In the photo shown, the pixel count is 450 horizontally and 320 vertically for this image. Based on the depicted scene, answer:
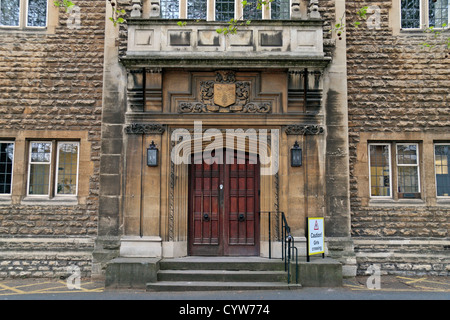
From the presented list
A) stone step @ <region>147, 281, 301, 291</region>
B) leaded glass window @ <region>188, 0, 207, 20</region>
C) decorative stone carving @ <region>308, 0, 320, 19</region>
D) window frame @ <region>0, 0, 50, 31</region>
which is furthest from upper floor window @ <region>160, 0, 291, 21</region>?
stone step @ <region>147, 281, 301, 291</region>

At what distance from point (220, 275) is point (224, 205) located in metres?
1.97

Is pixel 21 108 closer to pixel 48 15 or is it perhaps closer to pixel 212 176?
pixel 48 15

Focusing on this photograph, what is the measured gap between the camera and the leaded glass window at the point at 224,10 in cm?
1069

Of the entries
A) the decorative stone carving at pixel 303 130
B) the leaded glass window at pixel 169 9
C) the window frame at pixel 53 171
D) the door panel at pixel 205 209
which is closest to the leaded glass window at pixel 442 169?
the decorative stone carving at pixel 303 130

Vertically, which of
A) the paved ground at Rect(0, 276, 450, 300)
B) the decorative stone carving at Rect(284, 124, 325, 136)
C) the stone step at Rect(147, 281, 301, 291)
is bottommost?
the paved ground at Rect(0, 276, 450, 300)

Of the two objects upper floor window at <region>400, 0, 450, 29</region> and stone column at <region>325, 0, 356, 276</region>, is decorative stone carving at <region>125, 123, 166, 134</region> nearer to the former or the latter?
stone column at <region>325, 0, 356, 276</region>

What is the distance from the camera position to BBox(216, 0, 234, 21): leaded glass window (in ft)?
35.1

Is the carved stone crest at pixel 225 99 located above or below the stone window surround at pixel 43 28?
below

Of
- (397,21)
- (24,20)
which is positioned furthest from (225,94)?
(24,20)

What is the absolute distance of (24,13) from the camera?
10883mm

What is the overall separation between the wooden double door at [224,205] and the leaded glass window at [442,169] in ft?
16.4

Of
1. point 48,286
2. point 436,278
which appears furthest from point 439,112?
point 48,286

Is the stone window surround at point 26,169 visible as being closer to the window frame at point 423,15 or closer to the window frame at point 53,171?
the window frame at point 53,171

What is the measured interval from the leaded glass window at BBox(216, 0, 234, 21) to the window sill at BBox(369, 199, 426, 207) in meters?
6.29
